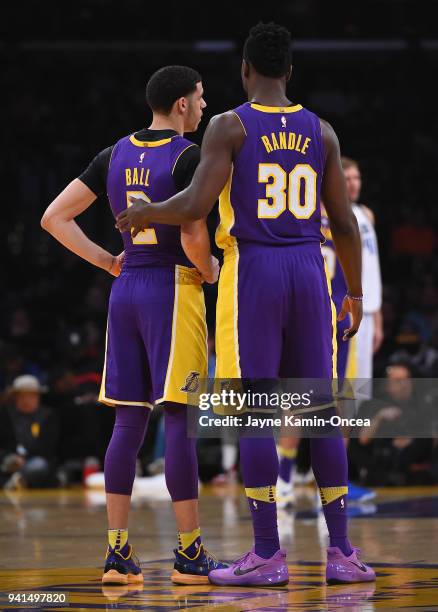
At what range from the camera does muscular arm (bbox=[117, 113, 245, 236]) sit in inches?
207

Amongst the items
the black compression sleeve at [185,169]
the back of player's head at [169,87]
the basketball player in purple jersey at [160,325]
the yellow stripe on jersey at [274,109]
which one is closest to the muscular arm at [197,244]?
the basketball player in purple jersey at [160,325]

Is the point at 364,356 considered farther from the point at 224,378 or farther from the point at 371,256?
the point at 224,378

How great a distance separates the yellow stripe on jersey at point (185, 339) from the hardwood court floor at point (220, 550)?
2.80 ft

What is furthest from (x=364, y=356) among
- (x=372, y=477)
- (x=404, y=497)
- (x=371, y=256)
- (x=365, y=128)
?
(x=365, y=128)

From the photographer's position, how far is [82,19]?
20172mm

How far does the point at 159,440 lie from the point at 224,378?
794cm

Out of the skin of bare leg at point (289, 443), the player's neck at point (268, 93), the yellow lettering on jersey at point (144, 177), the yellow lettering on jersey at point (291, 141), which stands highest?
the player's neck at point (268, 93)

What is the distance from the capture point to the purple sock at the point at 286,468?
9312 mm

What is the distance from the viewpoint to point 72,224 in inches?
232

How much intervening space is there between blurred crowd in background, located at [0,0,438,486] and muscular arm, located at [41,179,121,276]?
910cm

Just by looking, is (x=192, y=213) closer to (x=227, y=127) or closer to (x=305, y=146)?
(x=227, y=127)

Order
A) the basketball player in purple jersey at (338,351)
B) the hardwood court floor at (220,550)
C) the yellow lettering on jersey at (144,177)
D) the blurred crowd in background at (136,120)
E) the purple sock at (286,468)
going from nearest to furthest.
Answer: the hardwood court floor at (220,550) → the yellow lettering on jersey at (144,177) → the basketball player in purple jersey at (338,351) → the purple sock at (286,468) → the blurred crowd in background at (136,120)

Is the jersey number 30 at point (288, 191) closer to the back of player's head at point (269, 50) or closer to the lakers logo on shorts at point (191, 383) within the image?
the back of player's head at point (269, 50)

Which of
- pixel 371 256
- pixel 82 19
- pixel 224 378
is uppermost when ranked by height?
pixel 82 19
